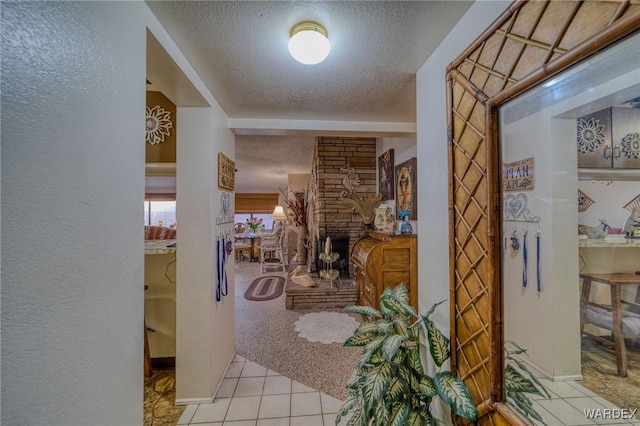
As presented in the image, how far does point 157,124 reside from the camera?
6.72 ft

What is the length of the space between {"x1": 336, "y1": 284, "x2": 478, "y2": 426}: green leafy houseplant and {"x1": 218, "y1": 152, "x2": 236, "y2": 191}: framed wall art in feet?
5.02

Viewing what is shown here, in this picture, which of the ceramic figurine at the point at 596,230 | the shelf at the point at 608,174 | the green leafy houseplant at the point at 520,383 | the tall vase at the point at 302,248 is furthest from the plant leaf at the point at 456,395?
the tall vase at the point at 302,248

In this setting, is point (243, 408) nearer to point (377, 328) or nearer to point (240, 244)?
point (377, 328)

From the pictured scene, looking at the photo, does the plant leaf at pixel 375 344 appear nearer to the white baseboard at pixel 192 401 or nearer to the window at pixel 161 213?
the white baseboard at pixel 192 401

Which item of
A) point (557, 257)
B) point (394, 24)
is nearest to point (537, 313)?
point (557, 257)

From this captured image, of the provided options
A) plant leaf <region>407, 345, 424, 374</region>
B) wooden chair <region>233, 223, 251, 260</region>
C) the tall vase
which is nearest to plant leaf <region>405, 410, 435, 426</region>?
plant leaf <region>407, 345, 424, 374</region>

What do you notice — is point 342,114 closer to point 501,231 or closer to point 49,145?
point 501,231

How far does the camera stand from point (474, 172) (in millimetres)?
1033

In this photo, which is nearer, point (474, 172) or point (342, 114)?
point (474, 172)

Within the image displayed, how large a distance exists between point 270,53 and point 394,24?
0.64 metres

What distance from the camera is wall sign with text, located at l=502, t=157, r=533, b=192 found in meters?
0.87

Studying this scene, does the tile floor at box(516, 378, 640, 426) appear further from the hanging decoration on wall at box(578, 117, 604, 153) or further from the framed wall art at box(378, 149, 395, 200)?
the framed wall art at box(378, 149, 395, 200)

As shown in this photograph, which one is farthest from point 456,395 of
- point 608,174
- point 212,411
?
point 212,411

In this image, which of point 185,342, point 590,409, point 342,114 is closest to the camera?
point 590,409
